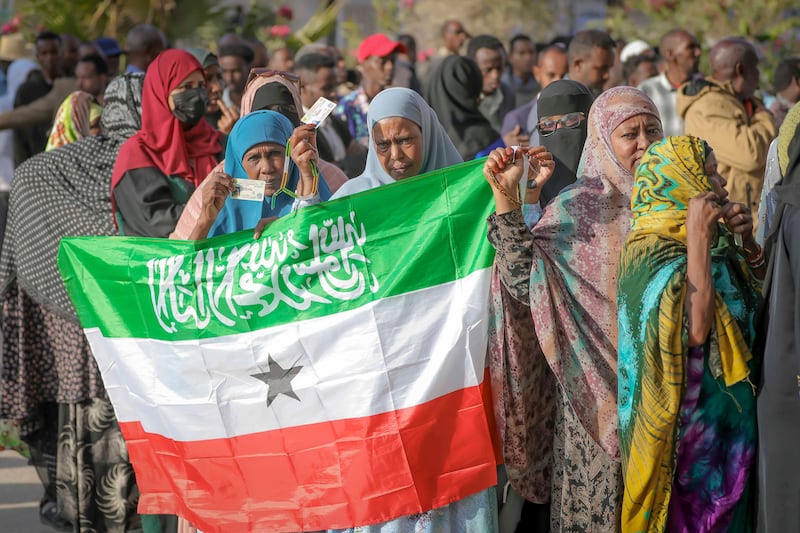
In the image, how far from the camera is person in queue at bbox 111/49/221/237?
17.6 ft

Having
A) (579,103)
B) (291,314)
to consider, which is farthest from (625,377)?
(579,103)

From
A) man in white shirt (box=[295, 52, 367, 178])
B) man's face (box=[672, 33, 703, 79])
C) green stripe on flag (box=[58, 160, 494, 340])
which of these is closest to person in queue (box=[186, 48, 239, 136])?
man in white shirt (box=[295, 52, 367, 178])

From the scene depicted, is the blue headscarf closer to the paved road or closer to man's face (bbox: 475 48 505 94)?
the paved road

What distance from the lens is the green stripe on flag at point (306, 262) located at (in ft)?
13.4

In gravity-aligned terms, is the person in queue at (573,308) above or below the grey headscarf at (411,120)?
below

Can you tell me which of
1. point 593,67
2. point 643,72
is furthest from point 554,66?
point 643,72

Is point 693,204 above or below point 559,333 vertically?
above

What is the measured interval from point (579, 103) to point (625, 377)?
5.88ft

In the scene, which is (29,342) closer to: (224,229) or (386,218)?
(224,229)

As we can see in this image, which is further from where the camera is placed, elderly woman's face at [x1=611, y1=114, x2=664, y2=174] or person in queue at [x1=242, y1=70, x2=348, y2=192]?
person in queue at [x1=242, y1=70, x2=348, y2=192]

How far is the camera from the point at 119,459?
554 centimetres

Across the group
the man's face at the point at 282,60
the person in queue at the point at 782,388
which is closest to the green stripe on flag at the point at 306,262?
the person in queue at the point at 782,388

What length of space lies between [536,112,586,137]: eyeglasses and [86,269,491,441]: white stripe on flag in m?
1.22

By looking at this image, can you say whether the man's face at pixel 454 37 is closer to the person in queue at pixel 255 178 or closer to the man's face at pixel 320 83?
the man's face at pixel 320 83
